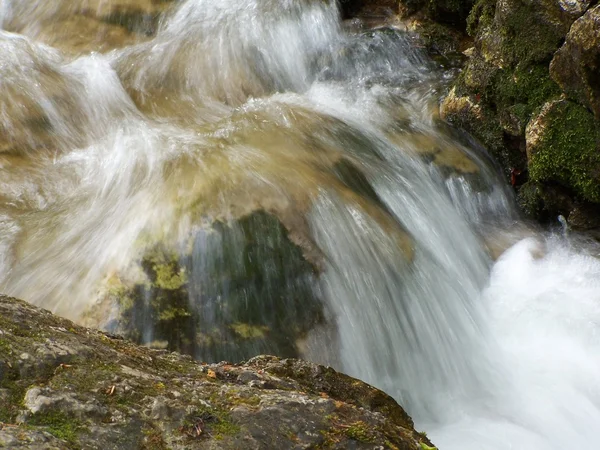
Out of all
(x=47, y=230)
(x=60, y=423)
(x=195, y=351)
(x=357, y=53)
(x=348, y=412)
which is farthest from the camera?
(x=357, y=53)

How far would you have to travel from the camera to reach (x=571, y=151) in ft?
19.8

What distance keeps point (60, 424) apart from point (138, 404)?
27 centimetres

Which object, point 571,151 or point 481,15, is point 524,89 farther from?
point 481,15

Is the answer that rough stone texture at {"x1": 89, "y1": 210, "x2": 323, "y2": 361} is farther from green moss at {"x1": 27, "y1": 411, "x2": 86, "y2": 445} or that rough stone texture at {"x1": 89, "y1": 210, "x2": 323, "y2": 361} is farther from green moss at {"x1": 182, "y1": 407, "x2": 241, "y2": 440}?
green moss at {"x1": 27, "y1": 411, "x2": 86, "y2": 445}

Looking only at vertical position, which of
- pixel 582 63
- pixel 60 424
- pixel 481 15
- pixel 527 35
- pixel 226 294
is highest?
pixel 481 15

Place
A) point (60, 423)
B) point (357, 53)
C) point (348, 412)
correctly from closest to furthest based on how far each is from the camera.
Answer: point (60, 423), point (348, 412), point (357, 53)

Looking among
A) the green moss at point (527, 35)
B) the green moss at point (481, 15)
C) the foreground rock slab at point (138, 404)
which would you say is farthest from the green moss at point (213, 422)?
the green moss at point (481, 15)

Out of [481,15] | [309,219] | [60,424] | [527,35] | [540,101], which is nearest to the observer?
[60,424]

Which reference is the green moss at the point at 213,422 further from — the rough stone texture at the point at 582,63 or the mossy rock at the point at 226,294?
the rough stone texture at the point at 582,63

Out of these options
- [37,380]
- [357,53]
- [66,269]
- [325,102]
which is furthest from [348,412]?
[357,53]

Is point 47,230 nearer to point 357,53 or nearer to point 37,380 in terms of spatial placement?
point 37,380

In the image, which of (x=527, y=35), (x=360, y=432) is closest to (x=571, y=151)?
(x=527, y=35)

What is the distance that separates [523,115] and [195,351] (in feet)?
15.9

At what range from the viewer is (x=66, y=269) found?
14.8 ft
